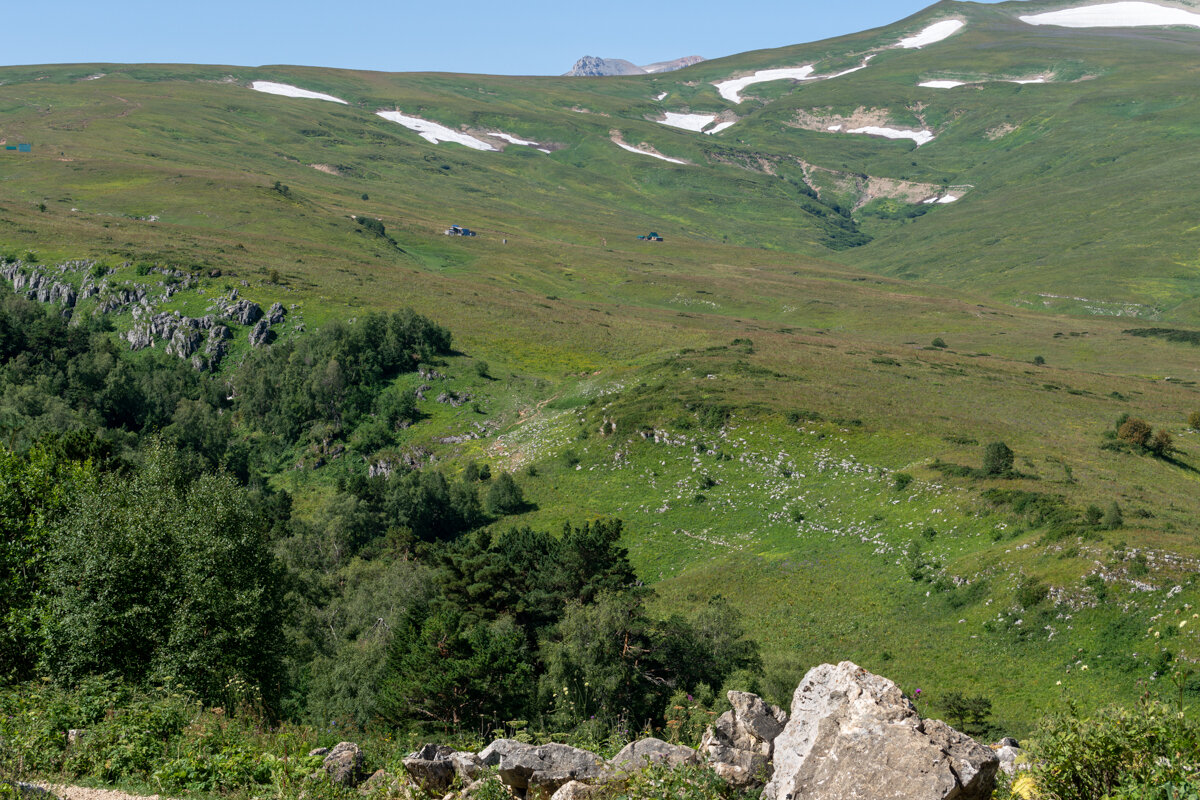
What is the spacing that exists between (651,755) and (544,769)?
81.1 inches

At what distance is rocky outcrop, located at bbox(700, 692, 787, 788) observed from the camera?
15156 mm

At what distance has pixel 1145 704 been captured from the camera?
11.2 m

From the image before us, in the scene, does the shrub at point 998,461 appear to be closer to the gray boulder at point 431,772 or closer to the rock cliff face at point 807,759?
the rock cliff face at point 807,759

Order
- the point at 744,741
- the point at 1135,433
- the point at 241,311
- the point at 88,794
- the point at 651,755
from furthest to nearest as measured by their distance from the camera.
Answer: the point at 241,311, the point at 1135,433, the point at 744,741, the point at 651,755, the point at 88,794

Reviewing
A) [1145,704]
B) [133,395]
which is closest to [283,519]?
[133,395]

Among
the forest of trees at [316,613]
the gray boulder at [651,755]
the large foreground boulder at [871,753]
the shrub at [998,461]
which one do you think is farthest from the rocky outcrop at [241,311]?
the large foreground boulder at [871,753]

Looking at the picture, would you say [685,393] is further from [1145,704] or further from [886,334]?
[886,334]

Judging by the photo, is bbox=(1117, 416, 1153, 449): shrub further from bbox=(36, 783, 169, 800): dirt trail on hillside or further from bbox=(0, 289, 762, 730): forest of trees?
bbox=(36, 783, 169, 800): dirt trail on hillside

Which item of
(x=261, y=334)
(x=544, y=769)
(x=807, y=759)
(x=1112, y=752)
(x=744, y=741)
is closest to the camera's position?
(x=1112, y=752)

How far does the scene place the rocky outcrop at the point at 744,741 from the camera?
15156mm

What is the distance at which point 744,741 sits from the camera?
17.9 meters

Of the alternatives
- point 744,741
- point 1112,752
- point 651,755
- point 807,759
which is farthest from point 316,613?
point 1112,752

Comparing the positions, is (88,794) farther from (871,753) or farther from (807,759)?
(871,753)

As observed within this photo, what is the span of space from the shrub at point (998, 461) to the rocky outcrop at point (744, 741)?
4166cm
